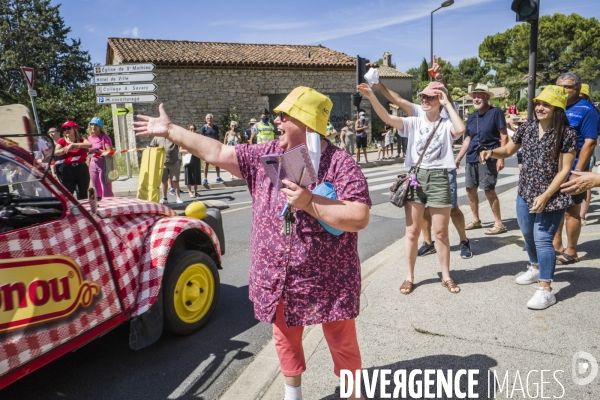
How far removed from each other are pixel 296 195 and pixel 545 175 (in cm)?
273

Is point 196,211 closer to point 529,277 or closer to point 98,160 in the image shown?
point 529,277

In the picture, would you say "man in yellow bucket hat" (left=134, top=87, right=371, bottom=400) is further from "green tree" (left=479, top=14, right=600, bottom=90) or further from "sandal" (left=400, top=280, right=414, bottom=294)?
"green tree" (left=479, top=14, right=600, bottom=90)

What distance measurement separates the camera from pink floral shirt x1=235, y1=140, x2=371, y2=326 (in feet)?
7.04

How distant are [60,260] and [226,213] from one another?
638 cm

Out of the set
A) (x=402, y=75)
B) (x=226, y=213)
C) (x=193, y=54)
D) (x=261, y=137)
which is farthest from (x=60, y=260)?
(x=402, y=75)

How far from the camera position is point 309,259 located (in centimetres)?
215

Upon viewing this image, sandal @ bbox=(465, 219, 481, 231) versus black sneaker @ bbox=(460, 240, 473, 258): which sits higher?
sandal @ bbox=(465, 219, 481, 231)

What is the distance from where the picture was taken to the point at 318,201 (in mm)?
1987

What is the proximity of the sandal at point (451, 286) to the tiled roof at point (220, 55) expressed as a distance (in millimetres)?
20764

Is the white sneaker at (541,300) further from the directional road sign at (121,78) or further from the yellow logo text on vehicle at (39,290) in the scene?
the directional road sign at (121,78)

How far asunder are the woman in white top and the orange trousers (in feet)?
6.21

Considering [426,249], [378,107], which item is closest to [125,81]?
[426,249]

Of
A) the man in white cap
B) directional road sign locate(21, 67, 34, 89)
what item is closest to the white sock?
the man in white cap

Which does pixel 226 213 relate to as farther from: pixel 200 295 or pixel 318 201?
pixel 318 201
